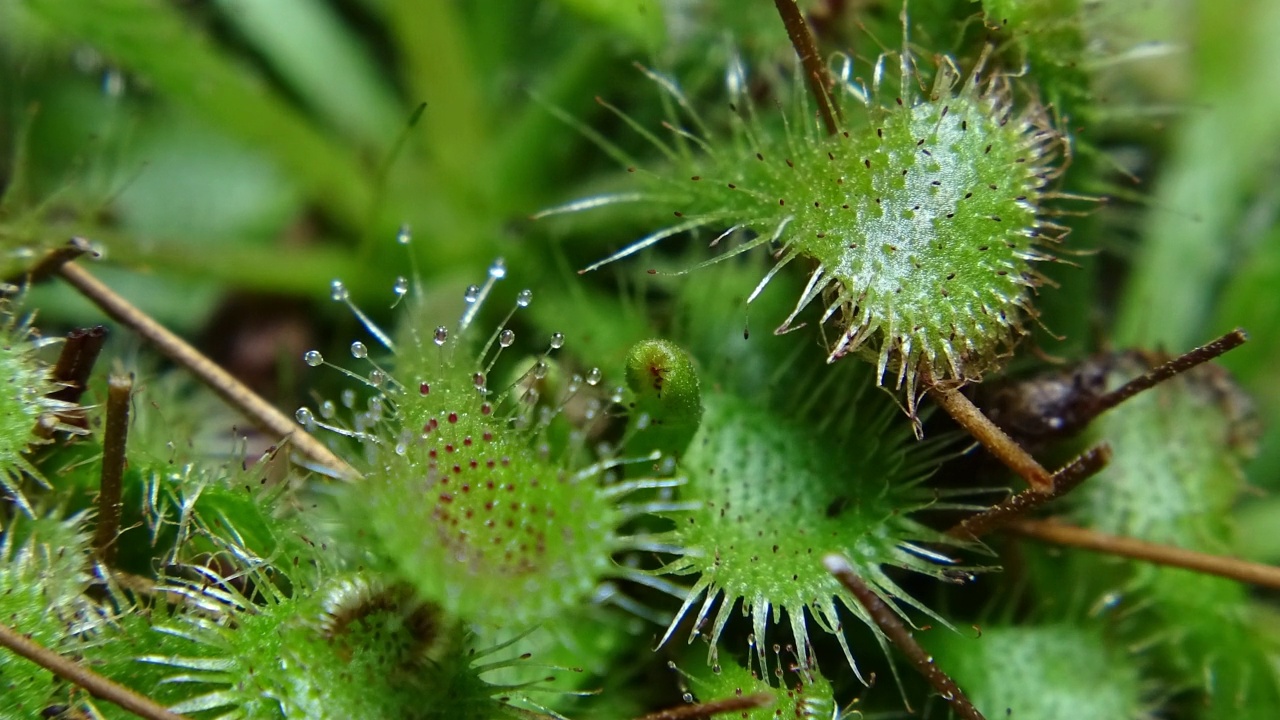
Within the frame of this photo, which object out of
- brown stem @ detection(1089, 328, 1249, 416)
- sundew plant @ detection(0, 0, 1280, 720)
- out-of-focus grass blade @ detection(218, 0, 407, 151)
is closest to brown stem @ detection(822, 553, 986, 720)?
sundew plant @ detection(0, 0, 1280, 720)

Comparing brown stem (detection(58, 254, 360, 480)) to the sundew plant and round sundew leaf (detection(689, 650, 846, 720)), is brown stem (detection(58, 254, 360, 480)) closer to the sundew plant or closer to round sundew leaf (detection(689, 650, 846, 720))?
the sundew plant

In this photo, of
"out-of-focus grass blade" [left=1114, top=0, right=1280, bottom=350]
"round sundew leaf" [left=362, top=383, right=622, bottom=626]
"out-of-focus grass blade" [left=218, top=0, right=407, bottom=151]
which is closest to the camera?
"round sundew leaf" [left=362, top=383, right=622, bottom=626]

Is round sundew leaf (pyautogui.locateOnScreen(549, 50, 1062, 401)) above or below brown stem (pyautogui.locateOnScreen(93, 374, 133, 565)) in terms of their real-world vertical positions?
above

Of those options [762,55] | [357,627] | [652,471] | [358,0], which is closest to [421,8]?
[358,0]

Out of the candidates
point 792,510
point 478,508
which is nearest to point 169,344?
Answer: point 478,508

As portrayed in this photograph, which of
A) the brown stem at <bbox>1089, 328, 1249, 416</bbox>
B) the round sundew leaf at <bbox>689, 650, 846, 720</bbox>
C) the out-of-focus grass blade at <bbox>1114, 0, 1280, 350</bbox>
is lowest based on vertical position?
the round sundew leaf at <bbox>689, 650, 846, 720</bbox>

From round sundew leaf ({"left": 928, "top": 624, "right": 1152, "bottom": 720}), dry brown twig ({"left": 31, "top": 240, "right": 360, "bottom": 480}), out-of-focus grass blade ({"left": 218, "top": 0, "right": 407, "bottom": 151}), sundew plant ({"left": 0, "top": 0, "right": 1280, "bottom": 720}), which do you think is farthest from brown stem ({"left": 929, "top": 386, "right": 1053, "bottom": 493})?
out-of-focus grass blade ({"left": 218, "top": 0, "right": 407, "bottom": 151})

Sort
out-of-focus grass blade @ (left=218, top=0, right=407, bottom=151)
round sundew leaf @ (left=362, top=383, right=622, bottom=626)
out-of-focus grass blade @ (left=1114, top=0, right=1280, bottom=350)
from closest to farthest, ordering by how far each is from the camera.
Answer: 1. round sundew leaf @ (left=362, top=383, right=622, bottom=626)
2. out-of-focus grass blade @ (left=1114, top=0, right=1280, bottom=350)
3. out-of-focus grass blade @ (left=218, top=0, right=407, bottom=151)

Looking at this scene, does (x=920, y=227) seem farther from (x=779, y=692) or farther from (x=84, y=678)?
(x=84, y=678)

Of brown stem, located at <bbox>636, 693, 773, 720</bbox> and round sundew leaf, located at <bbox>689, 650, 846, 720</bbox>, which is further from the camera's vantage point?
round sundew leaf, located at <bbox>689, 650, 846, 720</bbox>
